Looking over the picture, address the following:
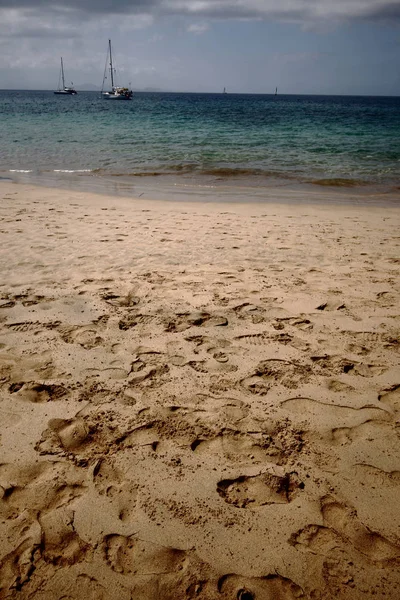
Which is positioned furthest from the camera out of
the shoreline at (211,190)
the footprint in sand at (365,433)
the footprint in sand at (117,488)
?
the shoreline at (211,190)

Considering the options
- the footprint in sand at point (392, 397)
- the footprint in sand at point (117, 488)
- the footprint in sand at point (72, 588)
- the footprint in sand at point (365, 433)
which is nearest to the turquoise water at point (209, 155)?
the footprint in sand at point (392, 397)

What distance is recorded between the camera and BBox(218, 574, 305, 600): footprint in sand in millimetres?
1379

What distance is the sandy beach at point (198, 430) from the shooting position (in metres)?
1.47

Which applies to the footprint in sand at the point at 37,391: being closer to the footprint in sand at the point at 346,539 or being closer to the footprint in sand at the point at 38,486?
the footprint in sand at the point at 38,486

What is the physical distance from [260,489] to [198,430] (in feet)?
1.59

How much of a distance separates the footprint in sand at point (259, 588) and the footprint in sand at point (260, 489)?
31 cm

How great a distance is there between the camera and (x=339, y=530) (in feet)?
5.26

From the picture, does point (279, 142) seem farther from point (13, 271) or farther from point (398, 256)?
point (13, 271)

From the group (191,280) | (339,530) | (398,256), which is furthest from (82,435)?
(398,256)

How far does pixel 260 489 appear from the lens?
1.79m

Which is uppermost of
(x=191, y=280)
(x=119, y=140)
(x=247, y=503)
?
(x=119, y=140)

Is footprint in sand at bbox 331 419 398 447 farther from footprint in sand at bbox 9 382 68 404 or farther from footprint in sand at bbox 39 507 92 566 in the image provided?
footprint in sand at bbox 9 382 68 404

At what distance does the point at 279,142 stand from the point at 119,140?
25.9ft

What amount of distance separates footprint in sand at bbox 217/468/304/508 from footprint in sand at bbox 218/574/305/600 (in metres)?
0.31
